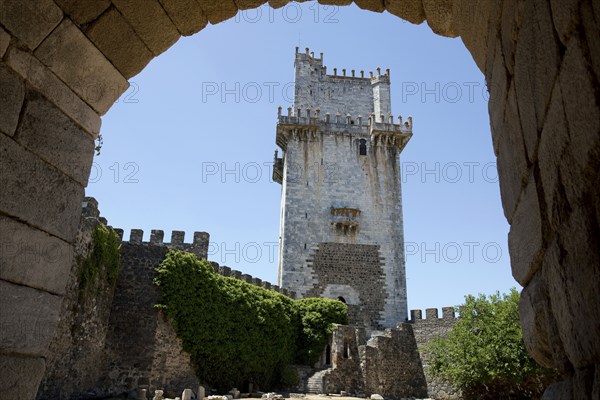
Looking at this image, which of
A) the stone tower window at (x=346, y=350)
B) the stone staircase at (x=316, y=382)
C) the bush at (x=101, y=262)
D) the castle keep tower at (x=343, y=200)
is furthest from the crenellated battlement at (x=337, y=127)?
the bush at (x=101, y=262)

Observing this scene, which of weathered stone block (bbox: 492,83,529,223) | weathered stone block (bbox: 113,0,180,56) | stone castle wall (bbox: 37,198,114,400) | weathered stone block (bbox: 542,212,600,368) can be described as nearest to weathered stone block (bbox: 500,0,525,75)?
weathered stone block (bbox: 492,83,529,223)

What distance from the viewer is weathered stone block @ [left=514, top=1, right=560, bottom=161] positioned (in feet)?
5.81

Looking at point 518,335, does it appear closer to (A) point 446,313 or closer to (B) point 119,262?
(A) point 446,313

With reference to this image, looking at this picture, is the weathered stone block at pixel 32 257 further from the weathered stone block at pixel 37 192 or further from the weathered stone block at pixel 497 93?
the weathered stone block at pixel 497 93

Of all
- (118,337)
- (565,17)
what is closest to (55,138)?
(565,17)

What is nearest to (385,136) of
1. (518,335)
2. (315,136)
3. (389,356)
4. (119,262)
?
(315,136)

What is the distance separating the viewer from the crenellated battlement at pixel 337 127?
1217 inches

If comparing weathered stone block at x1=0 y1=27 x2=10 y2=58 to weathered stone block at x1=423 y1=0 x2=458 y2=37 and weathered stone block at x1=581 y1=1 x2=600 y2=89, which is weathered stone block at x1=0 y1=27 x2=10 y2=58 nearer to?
weathered stone block at x1=423 y1=0 x2=458 y2=37

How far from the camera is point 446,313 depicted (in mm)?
25953

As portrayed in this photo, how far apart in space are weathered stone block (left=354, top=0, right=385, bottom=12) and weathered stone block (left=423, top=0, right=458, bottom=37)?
0.33 meters

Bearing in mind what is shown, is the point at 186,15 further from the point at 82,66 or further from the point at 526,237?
the point at 526,237

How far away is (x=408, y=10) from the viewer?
348 cm

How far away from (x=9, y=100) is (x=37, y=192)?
588 mm

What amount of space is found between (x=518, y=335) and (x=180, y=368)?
11269mm
